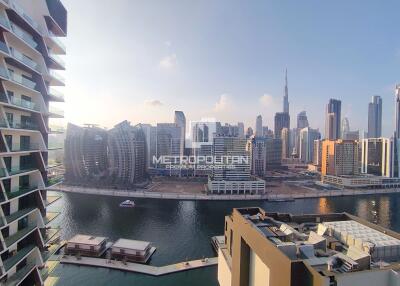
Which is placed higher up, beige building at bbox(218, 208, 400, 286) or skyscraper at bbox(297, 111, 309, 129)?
skyscraper at bbox(297, 111, 309, 129)

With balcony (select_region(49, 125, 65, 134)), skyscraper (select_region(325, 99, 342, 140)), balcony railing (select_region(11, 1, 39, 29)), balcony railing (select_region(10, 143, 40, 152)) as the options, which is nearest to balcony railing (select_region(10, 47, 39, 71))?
balcony railing (select_region(11, 1, 39, 29))

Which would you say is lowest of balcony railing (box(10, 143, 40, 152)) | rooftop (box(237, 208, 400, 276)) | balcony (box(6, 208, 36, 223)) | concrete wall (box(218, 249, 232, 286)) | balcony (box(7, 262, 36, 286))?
concrete wall (box(218, 249, 232, 286))

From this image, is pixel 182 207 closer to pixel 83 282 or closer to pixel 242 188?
pixel 242 188

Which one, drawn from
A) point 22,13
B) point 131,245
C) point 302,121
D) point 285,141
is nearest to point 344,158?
point 285,141

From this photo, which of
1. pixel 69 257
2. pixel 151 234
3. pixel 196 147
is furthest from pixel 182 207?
pixel 196 147

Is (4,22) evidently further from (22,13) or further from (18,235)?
(18,235)

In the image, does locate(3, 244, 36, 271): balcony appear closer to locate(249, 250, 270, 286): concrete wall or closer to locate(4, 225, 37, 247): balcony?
locate(4, 225, 37, 247): balcony
